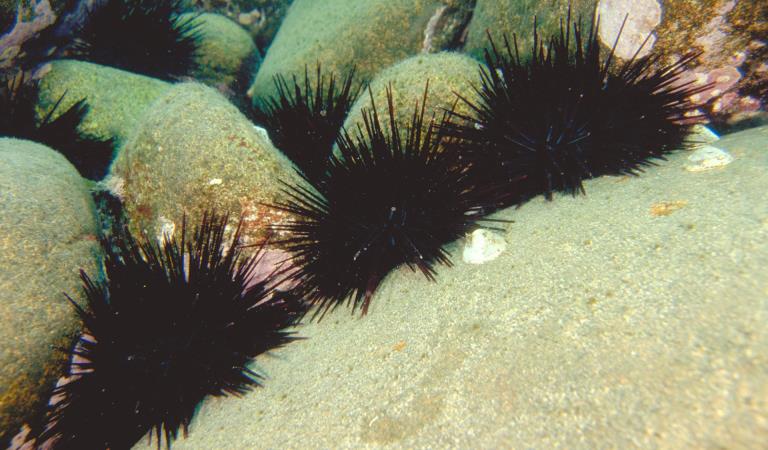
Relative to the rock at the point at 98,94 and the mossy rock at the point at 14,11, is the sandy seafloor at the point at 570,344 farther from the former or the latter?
the mossy rock at the point at 14,11

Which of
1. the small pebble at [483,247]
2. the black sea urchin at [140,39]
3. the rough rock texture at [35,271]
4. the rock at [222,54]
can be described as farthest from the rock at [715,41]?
the black sea urchin at [140,39]

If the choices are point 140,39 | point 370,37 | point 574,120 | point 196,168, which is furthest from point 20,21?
point 574,120

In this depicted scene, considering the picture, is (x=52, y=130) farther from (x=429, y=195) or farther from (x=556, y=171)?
(x=556, y=171)

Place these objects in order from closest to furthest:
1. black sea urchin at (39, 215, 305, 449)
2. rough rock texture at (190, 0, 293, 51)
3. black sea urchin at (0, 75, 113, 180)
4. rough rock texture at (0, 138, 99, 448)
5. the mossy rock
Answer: black sea urchin at (39, 215, 305, 449) → rough rock texture at (0, 138, 99, 448) → the mossy rock → black sea urchin at (0, 75, 113, 180) → rough rock texture at (190, 0, 293, 51)

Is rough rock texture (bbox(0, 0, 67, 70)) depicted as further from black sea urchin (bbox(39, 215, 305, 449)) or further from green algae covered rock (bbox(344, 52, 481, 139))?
green algae covered rock (bbox(344, 52, 481, 139))

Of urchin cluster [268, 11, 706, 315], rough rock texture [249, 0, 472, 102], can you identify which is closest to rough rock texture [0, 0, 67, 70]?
rough rock texture [249, 0, 472, 102]

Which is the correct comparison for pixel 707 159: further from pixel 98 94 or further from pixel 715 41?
pixel 98 94
